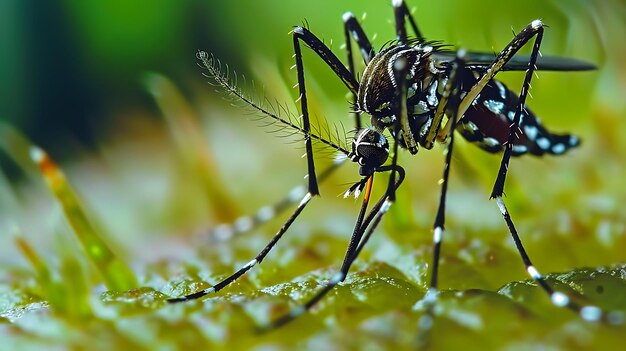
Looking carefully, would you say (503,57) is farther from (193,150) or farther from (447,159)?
(193,150)

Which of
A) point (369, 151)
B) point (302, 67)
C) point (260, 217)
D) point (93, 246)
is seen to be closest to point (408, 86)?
point (369, 151)

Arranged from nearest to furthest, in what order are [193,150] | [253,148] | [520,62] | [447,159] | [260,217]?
[447,159], [520,62], [193,150], [260,217], [253,148]

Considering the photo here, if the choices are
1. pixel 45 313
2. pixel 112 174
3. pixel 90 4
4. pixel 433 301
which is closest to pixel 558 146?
pixel 433 301

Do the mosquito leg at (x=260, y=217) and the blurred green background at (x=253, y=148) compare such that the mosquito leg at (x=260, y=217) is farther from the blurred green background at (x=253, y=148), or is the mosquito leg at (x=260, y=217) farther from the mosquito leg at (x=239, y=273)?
the mosquito leg at (x=239, y=273)

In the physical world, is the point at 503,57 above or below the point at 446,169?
above

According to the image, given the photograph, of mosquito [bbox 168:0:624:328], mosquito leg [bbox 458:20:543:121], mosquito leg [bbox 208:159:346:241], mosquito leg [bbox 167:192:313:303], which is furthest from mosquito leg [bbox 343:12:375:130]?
mosquito leg [bbox 167:192:313:303]

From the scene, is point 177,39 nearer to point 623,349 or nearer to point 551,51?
point 551,51

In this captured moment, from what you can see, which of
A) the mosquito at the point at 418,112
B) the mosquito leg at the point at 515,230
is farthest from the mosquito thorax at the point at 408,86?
the mosquito leg at the point at 515,230
